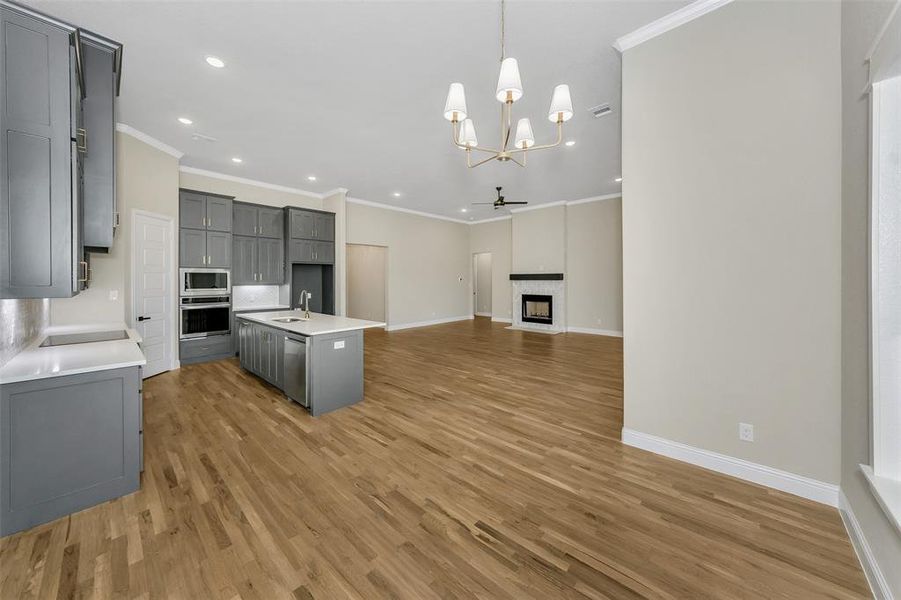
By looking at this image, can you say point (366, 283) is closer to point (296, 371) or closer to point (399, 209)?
point (399, 209)

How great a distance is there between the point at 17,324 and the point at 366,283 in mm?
7501

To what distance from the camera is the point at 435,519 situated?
1.91 m

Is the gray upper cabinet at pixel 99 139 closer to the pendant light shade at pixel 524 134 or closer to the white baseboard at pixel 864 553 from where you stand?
the pendant light shade at pixel 524 134

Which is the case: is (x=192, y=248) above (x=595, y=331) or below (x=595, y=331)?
above

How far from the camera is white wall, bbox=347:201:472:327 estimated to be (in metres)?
8.36

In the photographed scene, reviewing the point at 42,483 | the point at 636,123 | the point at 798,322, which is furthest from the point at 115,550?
the point at 636,123

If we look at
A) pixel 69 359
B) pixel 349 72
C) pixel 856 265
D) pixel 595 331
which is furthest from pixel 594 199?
pixel 69 359

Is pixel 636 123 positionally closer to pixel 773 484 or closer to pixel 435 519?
pixel 773 484

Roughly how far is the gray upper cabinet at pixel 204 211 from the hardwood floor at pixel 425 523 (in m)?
3.27

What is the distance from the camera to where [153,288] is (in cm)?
462

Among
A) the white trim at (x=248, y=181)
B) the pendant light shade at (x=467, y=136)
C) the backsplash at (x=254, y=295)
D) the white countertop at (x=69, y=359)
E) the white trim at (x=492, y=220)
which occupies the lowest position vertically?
the white countertop at (x=69, y=359)

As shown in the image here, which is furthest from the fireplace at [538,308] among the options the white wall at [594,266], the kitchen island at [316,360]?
the kitchen island at [316,360]

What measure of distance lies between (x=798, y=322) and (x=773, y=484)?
3.46ft

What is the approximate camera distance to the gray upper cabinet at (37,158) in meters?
1.87
